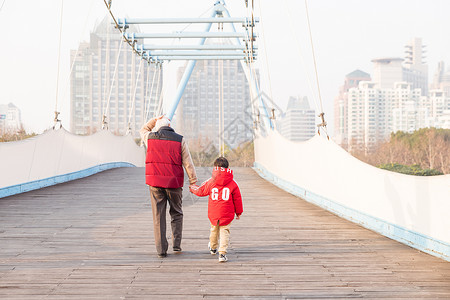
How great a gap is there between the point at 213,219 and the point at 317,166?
466 centimetres

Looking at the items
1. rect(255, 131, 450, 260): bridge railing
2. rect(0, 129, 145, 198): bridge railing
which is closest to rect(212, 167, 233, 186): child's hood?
rect(255, 131, 450, 260): bridge railing

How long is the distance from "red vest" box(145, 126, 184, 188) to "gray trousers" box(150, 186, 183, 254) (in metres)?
0.10

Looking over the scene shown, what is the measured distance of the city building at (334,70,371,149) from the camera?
15200cm

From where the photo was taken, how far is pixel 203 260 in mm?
4941

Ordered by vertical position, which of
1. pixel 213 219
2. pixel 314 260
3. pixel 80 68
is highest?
pixel 80 68

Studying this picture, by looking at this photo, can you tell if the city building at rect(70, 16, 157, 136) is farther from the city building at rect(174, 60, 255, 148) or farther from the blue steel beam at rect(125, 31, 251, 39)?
the blue steel beam at rect(125, 31, 251, 39)

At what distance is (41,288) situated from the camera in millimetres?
3936

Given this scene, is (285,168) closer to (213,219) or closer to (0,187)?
(0,187)

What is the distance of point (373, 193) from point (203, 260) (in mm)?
2692

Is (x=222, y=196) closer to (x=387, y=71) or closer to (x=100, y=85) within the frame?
(x=100, y=85)

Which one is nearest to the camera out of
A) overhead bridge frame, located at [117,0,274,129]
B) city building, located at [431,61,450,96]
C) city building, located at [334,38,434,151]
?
overhead bridge frame, located at [117,0,274,129]

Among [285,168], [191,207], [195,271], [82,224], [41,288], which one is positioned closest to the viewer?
[41,288]

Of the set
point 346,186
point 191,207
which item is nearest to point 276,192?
point 191,207

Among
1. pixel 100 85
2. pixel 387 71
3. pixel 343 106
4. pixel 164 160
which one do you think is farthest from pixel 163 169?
pixel 387 71
